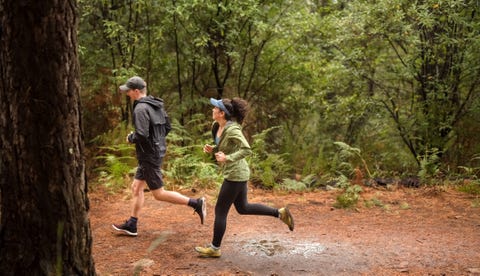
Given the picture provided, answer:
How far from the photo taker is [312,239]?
6.84 meters

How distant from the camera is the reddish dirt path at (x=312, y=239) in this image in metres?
5.59

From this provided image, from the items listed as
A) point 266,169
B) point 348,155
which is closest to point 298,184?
point 266,169

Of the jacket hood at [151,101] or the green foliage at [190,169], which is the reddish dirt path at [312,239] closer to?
the green foliage at [190,169]

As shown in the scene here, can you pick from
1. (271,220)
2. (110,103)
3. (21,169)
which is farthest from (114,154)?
(21,169)

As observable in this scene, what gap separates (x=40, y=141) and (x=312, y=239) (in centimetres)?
444

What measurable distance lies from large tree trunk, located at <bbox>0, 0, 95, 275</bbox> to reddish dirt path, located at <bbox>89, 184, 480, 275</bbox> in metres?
0.96

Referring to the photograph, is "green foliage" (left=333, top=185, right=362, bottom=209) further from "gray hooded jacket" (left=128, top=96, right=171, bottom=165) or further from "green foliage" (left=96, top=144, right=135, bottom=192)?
"green foliage" (left=96, top=144, right=135, bottom=192)

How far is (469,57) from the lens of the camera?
36.3 ft

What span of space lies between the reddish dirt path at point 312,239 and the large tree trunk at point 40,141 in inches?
37.9

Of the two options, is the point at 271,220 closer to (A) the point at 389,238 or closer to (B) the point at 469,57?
(A) the point at 389,238

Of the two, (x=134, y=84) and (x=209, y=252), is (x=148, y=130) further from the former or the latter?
(x=209, y=252)

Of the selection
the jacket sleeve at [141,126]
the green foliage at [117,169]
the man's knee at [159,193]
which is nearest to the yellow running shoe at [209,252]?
the man's knee at [159,193]

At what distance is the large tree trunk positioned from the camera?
3459mm

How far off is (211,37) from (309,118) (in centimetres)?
534
